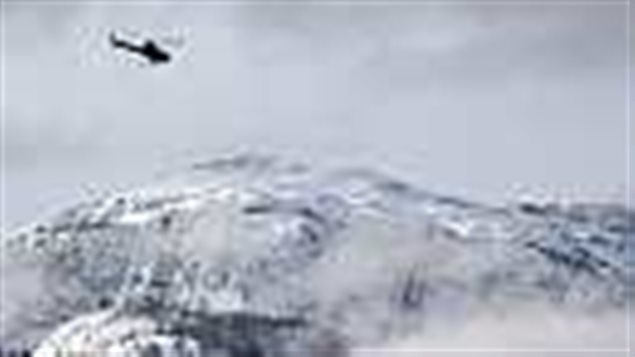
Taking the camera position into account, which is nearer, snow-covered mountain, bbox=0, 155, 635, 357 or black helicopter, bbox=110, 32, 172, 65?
black helicopter, bbox=110, 32, 172, 65

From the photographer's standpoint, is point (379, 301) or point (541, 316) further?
point (379, 301)

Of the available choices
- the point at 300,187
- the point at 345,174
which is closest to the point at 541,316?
the point at 345,174

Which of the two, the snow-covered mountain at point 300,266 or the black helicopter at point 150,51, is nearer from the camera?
the black helicopter at point 150,51

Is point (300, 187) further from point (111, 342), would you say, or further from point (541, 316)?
point (541, 316)

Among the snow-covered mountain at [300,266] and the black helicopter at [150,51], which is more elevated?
the black helicopter at [150,51]

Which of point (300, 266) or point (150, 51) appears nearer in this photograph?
point (150, 51)

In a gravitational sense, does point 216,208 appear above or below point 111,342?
above

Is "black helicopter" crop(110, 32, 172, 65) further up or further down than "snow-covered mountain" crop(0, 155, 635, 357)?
further up

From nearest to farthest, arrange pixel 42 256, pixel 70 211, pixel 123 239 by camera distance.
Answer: pixel 70 211
pixel 42 256
pixel 123 239
